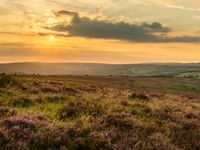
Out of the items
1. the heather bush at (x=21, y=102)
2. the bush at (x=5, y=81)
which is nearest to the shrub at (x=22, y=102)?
the heather bush at (x=21, y=102)

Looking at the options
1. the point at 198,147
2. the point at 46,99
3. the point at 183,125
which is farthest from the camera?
the point at 46,99

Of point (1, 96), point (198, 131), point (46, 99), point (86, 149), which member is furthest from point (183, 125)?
point (1, 96)

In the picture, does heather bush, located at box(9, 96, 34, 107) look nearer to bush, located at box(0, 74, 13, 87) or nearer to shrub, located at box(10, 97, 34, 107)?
shrub, located at box(10, 97, 34, 107)

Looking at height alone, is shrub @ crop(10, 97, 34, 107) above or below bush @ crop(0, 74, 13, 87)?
below

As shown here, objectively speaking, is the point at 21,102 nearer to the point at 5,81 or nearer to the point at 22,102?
the point at 22,102

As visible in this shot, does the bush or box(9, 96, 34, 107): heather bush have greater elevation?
the bush

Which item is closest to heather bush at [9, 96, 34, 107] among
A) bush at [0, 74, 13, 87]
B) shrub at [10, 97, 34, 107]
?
shrub at [10, 97, 34, 107]

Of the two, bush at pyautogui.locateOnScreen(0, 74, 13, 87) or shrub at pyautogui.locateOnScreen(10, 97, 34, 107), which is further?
bush at pyautogui.locateOnScreen(0, 74, 13, 87)

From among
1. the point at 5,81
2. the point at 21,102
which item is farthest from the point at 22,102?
the point at 5,81

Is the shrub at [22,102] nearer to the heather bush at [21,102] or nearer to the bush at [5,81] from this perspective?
the heather bush at [21,102]

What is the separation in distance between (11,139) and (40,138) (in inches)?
31.8

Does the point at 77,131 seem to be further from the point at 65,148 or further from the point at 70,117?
the point at 70,117

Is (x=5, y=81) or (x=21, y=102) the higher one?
(x=5, y=81)

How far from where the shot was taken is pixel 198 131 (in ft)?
41.8
